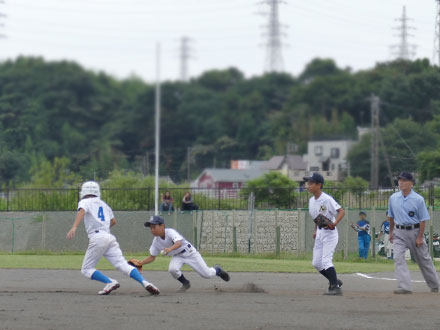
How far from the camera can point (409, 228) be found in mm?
13656

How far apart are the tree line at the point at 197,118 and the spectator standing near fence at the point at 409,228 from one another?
2257cm

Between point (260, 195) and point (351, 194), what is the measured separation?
24.8 feet

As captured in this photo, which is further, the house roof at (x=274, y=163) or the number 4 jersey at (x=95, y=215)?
the house roof at (x=274, y=163)

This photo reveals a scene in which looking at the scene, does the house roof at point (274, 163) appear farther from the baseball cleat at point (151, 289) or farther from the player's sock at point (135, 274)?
the baseball cleat at point (151, 289)

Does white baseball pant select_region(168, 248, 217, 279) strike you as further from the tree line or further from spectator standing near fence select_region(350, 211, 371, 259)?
the tree line

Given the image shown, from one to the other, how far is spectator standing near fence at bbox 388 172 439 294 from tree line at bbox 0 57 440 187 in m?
22.6

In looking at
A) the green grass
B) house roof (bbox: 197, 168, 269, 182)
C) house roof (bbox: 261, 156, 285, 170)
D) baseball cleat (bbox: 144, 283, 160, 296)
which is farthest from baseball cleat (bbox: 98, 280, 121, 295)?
house roof (bbox: 197, 168, 269, 182)

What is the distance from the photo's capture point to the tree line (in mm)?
46000

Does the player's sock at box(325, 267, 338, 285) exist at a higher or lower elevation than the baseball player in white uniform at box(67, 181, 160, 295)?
lower

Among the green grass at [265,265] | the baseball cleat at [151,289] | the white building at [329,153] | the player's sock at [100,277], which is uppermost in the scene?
the white building at [329,153]

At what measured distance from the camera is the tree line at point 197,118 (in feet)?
151

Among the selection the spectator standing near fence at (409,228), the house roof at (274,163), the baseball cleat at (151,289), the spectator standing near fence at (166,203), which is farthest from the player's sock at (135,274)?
the house roof at (274,163)

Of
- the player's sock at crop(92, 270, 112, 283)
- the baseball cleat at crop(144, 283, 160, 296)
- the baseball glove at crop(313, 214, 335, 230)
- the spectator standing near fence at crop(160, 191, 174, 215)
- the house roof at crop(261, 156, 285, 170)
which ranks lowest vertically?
the baseball cleat at crop(144, 283, 160, 296)

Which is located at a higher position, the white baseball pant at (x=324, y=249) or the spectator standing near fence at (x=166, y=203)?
the spectator standing near fence at (x=166, y=203)
